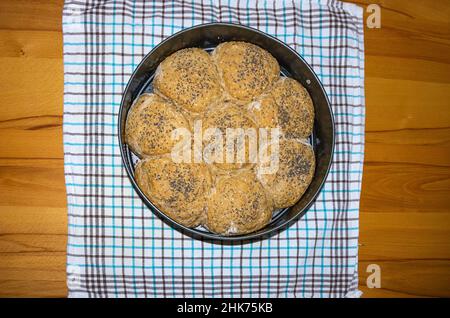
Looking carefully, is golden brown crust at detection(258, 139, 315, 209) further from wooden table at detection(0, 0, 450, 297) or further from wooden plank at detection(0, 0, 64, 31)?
wooden plank at detection(0, 0, 64, 31)

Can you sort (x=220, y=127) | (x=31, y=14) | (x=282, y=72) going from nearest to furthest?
1. (x=220, y=127)
2. (x=282, y=72)
3. (x=31, y=14)

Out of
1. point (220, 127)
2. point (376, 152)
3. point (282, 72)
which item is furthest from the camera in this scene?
point (376, 152)

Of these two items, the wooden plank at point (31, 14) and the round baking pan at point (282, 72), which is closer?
the round baking pan at point (282, 72)

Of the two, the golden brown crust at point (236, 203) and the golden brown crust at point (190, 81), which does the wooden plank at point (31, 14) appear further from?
the golden brown crust at point (236, 203)

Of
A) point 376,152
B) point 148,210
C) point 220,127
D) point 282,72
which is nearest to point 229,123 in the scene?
point 220,127

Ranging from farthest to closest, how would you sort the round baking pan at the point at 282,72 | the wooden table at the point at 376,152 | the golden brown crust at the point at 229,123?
the wooden table at the point at 376,152 → the round baking pan at the point at 282,72 → the golden brown crust at the point at 229,123

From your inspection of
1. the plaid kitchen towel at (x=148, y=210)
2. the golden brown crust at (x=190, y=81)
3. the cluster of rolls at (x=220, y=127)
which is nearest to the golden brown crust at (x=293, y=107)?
the cluster of rolls at (x=220, y=127)

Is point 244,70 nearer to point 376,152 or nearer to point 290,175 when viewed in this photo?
point 290,175

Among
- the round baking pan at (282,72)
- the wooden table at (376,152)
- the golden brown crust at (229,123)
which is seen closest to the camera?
the golden brown crust at (229,123)
